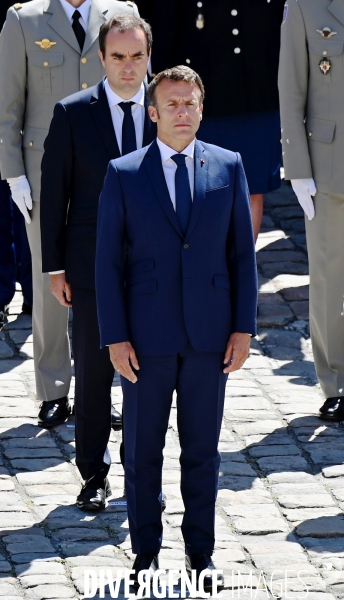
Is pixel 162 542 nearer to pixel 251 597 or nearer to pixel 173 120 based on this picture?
pixel 251 597

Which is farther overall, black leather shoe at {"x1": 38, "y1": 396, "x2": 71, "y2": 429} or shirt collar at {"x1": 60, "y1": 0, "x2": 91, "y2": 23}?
black leather shoe at {"x1": 38, "y1": 396, "x2": 71, "y2": 429}

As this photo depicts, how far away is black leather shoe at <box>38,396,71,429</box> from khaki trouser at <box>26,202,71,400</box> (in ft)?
0.09

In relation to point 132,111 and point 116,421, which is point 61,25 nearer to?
point 132,111

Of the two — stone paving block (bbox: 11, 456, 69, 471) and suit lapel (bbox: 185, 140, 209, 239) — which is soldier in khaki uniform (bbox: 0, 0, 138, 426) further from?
suit lapel (bbox: 185, 140, 209, 239)

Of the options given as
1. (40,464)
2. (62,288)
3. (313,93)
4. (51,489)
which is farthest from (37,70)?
(51,489)

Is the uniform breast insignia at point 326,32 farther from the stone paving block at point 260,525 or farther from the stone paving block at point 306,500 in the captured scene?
the stone paving block at point 260,525

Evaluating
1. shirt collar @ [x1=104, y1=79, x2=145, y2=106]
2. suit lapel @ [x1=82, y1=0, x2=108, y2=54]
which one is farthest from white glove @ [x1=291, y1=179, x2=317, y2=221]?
shirt collar @ [x1=104, y1=79, x2=145, y2=106]

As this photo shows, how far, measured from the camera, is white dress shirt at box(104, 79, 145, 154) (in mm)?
5000

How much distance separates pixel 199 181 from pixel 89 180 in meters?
0.75

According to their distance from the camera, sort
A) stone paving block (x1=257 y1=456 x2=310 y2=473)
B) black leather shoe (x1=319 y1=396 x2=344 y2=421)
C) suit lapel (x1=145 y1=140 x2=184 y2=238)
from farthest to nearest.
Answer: black leather shoe (x1=319 y1=396 x2=344 y2=421) → stone paving block (x1=257 y1=456 x2=310 y2=473) → suit lapel (x1=145 y1=140 x2=184 y2=238)

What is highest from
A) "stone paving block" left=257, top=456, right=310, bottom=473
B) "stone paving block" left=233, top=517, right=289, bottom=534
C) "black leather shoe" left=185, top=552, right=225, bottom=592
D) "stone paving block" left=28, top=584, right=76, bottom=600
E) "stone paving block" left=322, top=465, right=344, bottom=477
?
"black leather shoe" left=185, top=552, right=225, bottom=592

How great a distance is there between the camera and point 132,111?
5.04m

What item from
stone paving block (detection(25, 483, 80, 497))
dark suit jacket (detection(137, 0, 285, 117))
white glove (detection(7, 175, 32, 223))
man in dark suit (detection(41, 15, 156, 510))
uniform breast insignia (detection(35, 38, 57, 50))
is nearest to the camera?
man in dark suit (detection(41, 15, 156, 510))

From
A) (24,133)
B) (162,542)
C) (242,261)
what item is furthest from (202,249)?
(24,133)
